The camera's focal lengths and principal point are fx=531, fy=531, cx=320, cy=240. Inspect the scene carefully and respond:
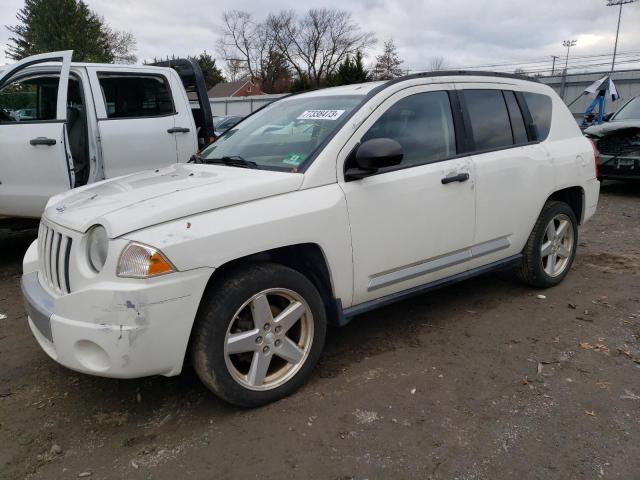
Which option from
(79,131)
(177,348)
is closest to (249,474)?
(177,348)

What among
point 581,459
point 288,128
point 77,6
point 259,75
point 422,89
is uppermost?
point 77,6

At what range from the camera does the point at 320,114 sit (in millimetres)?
3404

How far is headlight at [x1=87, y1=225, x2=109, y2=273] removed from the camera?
2498mm

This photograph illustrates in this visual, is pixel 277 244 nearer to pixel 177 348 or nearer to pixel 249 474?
pixel 177 348

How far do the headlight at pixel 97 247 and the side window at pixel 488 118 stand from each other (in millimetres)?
2563

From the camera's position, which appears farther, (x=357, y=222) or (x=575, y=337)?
(x=575, y=337)

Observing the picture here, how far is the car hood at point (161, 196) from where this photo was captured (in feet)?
8.20

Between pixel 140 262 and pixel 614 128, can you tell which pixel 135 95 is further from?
pixel 614 128

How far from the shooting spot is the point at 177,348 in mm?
2486

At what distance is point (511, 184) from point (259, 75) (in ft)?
218

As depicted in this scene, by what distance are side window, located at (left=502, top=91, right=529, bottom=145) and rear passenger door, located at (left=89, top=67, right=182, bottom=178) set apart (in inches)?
137

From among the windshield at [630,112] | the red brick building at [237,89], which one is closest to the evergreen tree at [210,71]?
the red brick building at [237,89]

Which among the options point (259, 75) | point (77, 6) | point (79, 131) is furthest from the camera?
point (259, 75)

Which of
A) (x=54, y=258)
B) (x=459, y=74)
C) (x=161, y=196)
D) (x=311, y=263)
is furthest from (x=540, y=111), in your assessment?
(x=54, y=258)
